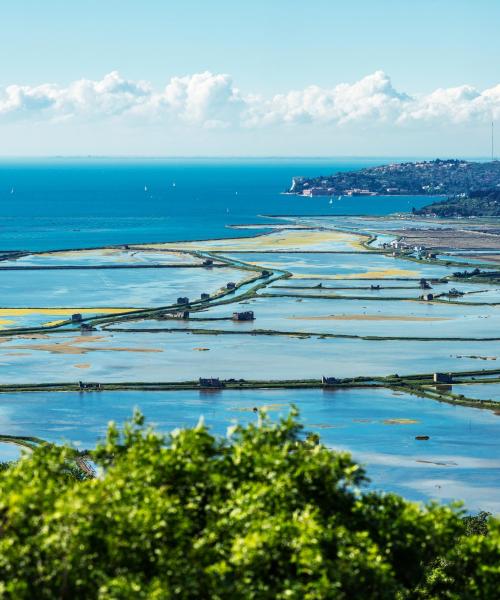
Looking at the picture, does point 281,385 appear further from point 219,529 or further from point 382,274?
point 382,274

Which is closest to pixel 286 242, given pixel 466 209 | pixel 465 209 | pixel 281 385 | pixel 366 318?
pixel 465 209

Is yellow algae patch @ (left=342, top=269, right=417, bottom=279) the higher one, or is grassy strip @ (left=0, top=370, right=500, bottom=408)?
yellow algae patch @ (left=342, top=269, right=417, bottom=279)

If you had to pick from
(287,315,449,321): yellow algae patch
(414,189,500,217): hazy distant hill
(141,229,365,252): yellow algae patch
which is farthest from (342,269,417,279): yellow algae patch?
(414,189,500,217): hazy distant hill

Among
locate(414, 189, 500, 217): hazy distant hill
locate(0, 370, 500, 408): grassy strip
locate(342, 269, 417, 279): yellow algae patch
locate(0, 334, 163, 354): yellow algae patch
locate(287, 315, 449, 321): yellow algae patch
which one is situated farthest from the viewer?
locate(414, 189, 500, 217): hazy distant hill

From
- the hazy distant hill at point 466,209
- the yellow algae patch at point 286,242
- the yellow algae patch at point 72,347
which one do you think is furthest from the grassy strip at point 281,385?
the hazy distant hill at point 466,209

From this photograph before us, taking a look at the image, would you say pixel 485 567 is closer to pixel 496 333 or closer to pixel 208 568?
pixel 208 568

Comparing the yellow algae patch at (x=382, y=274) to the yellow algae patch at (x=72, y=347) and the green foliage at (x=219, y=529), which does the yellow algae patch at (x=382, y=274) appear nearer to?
the yellow algae patch at (x=72, y=347)

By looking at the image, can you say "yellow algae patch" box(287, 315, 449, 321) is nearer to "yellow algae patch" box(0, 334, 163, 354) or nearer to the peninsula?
"yellow algae patch" box(0, 334, 163, 354)
